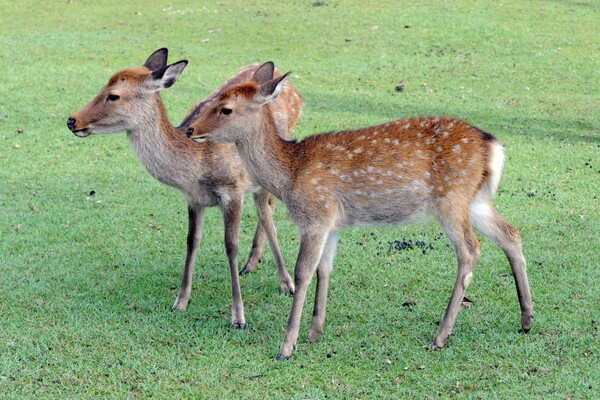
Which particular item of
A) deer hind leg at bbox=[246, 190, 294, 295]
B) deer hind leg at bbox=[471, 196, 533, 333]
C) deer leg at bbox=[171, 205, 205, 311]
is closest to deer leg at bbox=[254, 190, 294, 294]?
deer hind leg at bbox=[246, 190, 294, 295]

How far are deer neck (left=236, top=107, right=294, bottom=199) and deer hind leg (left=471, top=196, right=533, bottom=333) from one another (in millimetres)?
1152

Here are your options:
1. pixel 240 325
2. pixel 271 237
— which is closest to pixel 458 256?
pixel 240 325

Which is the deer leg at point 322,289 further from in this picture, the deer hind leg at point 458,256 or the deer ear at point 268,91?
the deer ear at point 268,91

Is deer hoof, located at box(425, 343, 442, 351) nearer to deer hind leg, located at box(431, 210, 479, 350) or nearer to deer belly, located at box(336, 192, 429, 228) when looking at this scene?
deer hind leg, located at box(431, 210, 479, 350)

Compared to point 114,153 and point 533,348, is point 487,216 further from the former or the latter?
point 114,153

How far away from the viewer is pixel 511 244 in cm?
510

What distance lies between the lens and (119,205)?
300 inches

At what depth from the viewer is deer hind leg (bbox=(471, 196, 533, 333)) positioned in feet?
16.6

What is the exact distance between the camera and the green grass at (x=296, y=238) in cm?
464

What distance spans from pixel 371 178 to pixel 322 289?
30.0 inches

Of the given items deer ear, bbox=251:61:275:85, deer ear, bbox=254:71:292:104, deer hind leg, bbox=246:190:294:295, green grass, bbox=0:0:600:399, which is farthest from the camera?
deer hind leg, bbox=246:190:294:295

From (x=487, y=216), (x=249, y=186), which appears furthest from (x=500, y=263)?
(x=249, y=186)

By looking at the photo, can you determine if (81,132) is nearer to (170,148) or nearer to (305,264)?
(170,148)

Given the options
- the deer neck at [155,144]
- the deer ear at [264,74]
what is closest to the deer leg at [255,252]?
the deer neck at [155,144]
